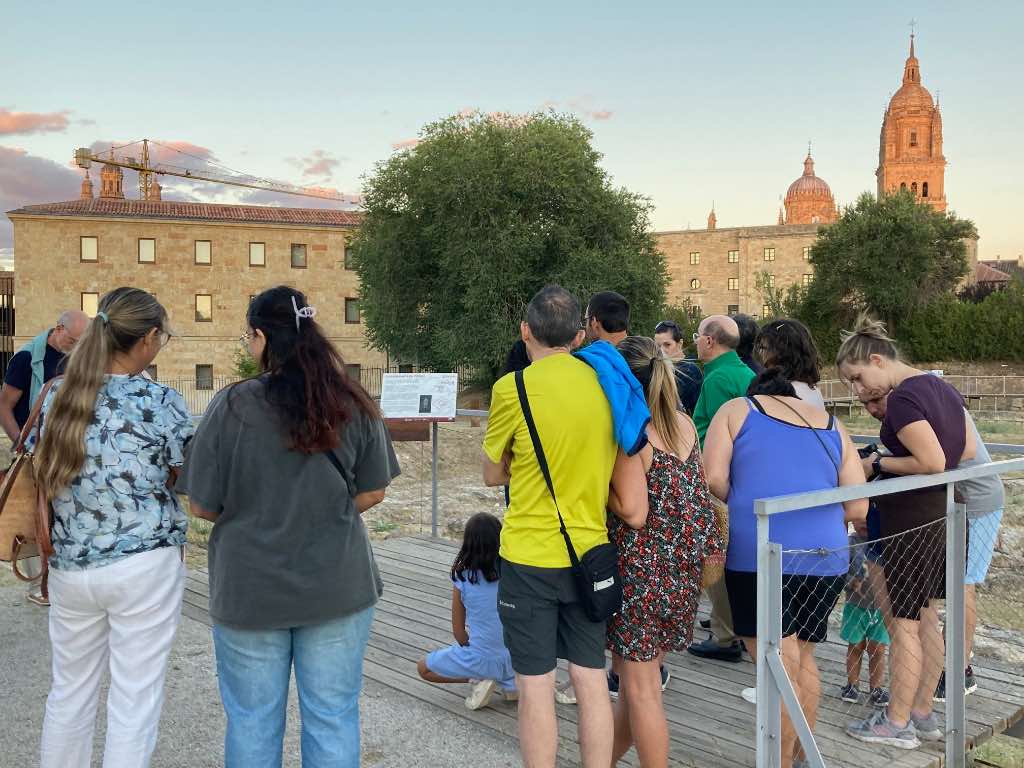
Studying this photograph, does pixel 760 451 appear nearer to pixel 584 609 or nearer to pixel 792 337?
pixel 792 337

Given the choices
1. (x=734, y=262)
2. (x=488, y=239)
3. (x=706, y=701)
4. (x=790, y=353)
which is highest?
(x=734, y=262)

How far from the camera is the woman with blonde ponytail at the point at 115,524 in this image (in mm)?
2748

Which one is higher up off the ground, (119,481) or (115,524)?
(119,481)

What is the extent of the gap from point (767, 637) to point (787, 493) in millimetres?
598

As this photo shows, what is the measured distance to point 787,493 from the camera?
328cm

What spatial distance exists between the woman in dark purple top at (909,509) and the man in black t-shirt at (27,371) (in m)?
4.31

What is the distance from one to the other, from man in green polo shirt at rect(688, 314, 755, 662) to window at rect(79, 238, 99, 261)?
45.1 metres

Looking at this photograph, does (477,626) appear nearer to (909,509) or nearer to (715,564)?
(715,564)

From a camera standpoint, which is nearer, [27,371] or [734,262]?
[27,371]

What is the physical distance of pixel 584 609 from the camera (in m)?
2.95

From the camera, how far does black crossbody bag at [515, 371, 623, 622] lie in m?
2.88

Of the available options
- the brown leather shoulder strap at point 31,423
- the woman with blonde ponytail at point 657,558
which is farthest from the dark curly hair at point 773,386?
the brown leather shoulder strap at point 31,423

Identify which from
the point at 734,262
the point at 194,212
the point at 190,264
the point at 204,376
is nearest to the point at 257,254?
the point at 190,264

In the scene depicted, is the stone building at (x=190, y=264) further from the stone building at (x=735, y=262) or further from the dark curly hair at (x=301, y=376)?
the dark curly hair at (x=301, y=376)
